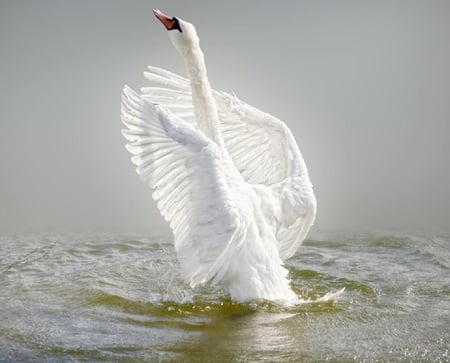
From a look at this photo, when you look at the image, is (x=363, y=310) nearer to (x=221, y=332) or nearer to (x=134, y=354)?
(x=221, y=332)

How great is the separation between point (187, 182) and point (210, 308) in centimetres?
113

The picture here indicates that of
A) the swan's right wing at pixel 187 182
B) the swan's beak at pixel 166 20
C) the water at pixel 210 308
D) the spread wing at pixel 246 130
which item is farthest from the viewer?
the spread wing at pixel 246 130

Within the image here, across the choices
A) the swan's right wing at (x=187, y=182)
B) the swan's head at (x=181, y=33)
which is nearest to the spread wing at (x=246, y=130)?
the swan's head at (x=181, y=33)

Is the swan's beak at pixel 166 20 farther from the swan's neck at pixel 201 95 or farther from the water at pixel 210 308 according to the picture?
the water at pixel 210 308

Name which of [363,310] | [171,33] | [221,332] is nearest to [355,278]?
[363,310]

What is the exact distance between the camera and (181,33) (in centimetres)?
633

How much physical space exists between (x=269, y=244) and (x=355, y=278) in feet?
4.07

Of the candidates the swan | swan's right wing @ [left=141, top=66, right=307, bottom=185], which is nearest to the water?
the swan

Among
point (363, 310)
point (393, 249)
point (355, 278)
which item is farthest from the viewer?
point (393, 249)

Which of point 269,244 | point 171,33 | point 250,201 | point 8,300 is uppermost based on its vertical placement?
point 171,33

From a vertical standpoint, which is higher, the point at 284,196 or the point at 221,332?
the point at 284,196

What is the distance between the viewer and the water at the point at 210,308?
4.49 meters

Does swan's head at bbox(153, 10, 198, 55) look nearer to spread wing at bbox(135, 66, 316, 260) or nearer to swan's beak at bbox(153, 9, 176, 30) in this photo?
swan's beak at bbox(153, 9, 176, 30)

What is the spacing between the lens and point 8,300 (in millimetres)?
5727
